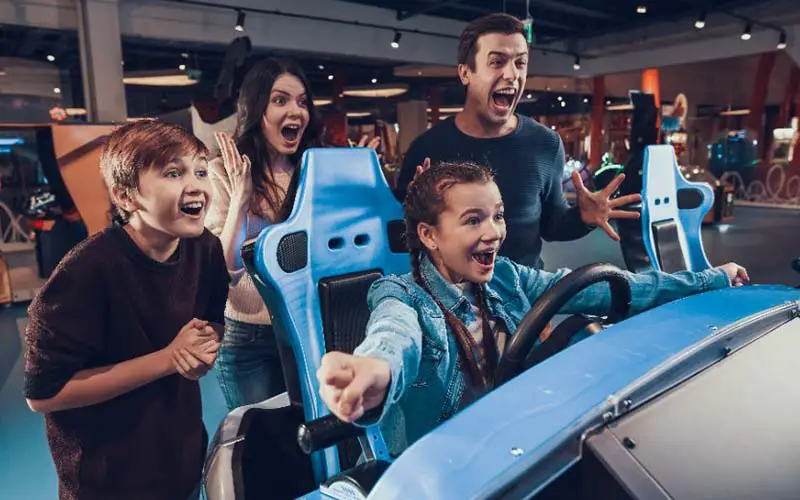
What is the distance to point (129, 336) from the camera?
105cm

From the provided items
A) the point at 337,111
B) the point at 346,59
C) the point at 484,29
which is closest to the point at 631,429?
the point at 484,29

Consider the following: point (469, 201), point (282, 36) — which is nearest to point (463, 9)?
point (282, 36)

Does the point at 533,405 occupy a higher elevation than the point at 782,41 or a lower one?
lower

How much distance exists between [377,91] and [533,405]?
11.4 m

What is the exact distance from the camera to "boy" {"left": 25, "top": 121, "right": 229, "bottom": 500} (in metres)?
0.97

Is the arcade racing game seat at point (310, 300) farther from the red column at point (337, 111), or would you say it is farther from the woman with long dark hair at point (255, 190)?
the red column at point (337, 111)

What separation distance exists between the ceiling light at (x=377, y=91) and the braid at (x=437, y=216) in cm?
1025

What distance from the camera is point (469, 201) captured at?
3.80 ft

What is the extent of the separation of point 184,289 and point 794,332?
3.60 ft

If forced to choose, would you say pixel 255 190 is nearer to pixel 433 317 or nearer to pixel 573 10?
pixel 433 317

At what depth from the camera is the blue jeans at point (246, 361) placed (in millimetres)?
1538

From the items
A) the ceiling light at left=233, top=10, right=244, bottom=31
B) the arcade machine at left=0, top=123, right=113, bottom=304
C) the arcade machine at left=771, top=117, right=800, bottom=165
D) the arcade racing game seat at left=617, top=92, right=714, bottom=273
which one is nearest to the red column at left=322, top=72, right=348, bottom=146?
the ceiling light at left=233, top=10, right=244, bottom=31

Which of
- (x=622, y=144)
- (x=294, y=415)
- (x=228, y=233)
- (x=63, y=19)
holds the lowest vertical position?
(x=294, y=415)

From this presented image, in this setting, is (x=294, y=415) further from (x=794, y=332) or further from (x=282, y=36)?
(x=282, y=36)
